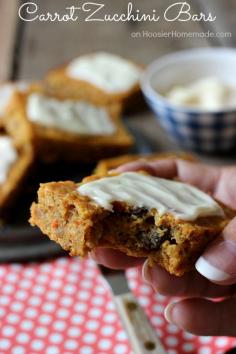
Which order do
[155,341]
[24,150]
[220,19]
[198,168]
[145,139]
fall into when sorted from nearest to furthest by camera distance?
1. [155,341]
2. [198,168]
3. [24,150]
4. [145,139]
5. [220,19]

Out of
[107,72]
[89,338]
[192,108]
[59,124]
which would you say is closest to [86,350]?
[89,338]

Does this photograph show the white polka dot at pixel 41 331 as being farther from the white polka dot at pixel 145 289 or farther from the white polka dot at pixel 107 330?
the white polka dot at pixel 145 289

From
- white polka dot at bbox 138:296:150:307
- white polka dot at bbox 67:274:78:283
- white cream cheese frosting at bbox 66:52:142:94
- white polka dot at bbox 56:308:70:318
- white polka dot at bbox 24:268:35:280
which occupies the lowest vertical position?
white polka dot at bbox 56:308:70:318

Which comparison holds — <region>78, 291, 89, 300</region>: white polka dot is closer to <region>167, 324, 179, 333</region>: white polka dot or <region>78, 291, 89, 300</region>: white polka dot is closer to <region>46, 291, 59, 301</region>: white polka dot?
<region>46, 291, 59, 301</region>: white polka dot

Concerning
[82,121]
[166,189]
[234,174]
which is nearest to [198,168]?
[234,174]

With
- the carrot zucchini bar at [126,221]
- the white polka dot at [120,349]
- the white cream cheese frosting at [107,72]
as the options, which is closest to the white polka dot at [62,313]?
the white polka dot at [120,349]

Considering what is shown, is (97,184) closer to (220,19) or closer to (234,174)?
(234,174)

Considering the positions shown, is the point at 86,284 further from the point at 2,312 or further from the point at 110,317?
the point at 2,312

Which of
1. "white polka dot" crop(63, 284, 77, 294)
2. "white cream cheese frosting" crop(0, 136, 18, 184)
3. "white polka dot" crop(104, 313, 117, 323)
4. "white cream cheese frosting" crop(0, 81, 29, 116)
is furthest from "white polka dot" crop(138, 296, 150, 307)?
"white cream cheese frosting" crop(0, 81, 29, 116)
